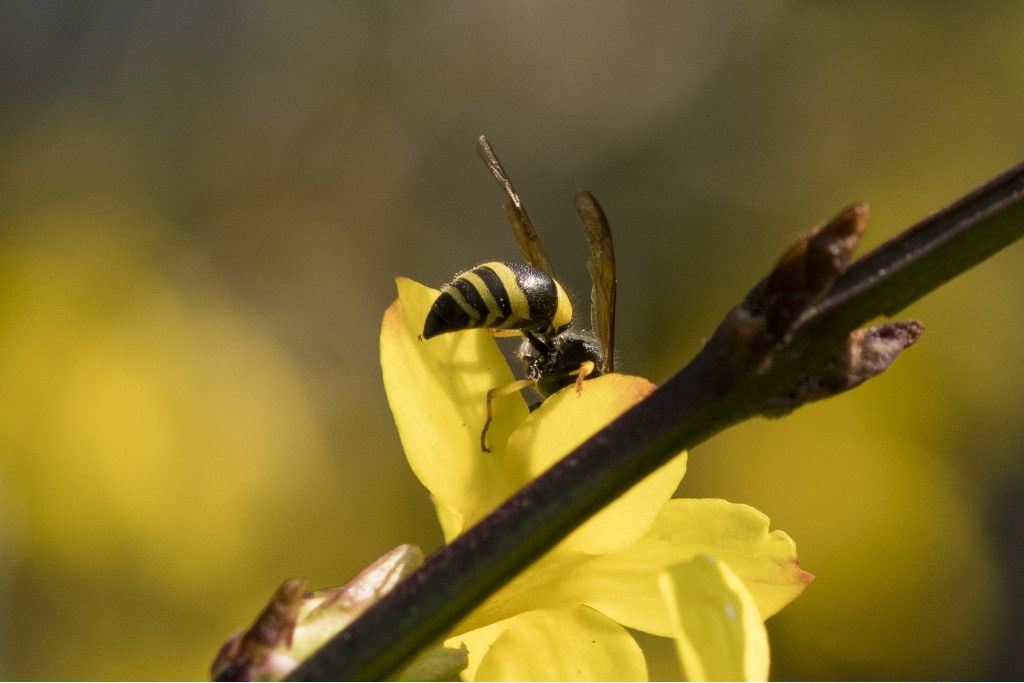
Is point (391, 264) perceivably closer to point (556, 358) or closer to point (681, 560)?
point (556, 358)

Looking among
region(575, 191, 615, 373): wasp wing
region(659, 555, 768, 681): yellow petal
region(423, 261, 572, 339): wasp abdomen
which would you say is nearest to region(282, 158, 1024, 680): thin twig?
region(659, 555, 768, 681): yellow petal

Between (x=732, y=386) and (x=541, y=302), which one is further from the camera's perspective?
(x=541, y=302)

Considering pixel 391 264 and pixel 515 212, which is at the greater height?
pixel 391 264

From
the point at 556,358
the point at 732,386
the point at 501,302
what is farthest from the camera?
the point at 556,358

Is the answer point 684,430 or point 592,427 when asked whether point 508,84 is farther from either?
point 684,430

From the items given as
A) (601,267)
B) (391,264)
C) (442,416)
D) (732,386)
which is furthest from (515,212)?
(391,264)

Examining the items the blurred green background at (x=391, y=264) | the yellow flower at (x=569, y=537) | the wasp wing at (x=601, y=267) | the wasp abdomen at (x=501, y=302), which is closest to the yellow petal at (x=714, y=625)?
the yellow flower at (x=569, y=537)
